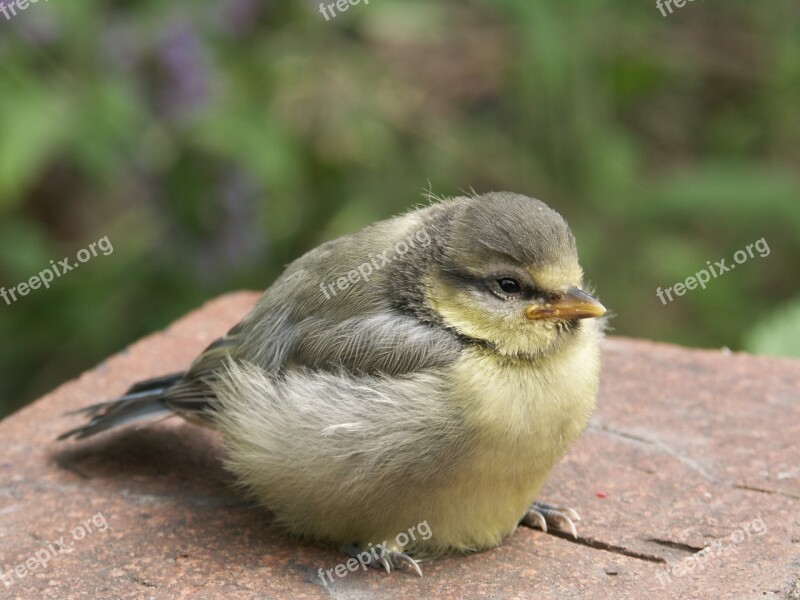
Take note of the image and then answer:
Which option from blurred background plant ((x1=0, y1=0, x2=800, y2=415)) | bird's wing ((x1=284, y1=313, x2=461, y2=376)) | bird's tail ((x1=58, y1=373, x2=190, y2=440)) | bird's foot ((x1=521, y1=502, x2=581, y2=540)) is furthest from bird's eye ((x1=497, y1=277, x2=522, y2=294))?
blurred background plant ((x1=0, y1=0, x2=800, y2=415))

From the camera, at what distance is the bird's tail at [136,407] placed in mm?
4617

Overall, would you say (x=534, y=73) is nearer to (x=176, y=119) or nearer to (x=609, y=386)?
(x=176, y=119)

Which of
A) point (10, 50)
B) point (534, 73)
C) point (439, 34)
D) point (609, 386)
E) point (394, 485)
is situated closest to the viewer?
point (394, 485)

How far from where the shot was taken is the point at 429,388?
384 centimetres

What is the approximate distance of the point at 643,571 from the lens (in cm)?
397

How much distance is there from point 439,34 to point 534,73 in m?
1.91

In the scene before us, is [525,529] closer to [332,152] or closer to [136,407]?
[136,407]

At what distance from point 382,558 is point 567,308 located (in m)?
1.04

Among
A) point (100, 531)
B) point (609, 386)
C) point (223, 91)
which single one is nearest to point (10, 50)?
point (223, 91)

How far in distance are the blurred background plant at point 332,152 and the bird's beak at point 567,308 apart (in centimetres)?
246

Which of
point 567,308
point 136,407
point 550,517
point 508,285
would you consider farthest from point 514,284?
point 136,407

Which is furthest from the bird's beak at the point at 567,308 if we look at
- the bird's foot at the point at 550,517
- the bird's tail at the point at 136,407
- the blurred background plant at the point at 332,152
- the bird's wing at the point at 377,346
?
the blurred background plant at the point at 332,152

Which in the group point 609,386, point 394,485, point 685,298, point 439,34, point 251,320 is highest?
point 439,34

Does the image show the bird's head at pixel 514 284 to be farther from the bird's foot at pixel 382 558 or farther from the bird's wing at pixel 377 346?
the bird's foot at pixel 382 558
